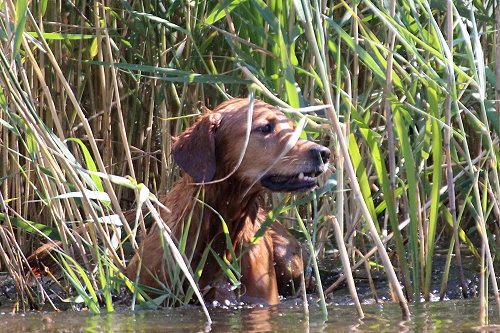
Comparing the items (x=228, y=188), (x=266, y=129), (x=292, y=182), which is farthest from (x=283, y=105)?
(x=228, y=188)

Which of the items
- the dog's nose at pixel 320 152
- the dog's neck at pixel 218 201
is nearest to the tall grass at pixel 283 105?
the dog's nose at pixel 320 152

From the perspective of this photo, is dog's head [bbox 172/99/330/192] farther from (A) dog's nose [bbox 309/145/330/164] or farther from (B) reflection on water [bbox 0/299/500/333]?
(B) reflection on water [bbox 0/299/500/333]

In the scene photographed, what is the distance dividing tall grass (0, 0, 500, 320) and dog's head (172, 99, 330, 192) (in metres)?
0.13

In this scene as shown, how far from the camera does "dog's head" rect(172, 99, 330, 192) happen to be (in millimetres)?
4297

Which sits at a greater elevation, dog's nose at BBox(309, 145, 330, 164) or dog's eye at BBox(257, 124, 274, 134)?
dog's eye at BBox(257, 124, 274, 134)

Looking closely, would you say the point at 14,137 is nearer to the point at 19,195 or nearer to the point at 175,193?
the point at 19,195

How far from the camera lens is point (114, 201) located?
12.4 ft

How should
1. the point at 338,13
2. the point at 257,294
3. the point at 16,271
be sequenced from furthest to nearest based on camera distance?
the point at 338,13 → the point at 257,294 → the point at 16,271

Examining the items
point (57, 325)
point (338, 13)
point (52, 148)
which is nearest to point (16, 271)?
point (57, 325)

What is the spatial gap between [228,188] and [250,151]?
0.23 metres

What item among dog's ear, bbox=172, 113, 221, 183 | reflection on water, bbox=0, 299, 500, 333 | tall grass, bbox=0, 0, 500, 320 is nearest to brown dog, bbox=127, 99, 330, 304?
dog's ear, bbox=172, 113, 221, 183

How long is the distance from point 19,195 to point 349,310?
2145 millimetres

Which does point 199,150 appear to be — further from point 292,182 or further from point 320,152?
point 320,152

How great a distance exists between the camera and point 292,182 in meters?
A: 4.34
